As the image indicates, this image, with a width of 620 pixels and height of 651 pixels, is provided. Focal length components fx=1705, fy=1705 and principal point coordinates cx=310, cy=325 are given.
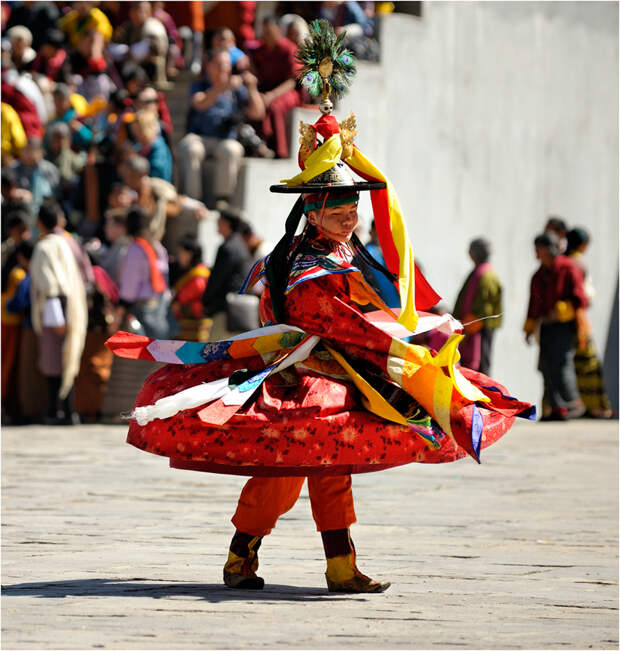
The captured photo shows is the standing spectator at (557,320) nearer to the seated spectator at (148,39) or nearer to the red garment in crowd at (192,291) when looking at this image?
the red garment in crowd at (192,291)

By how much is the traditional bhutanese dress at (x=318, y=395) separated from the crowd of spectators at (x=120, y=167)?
7.29 metres

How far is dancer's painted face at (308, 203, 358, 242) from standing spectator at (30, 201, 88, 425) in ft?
24.1

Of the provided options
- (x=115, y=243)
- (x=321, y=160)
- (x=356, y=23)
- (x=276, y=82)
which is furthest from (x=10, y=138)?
(x=321, y=160)

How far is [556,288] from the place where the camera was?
50.0 ft

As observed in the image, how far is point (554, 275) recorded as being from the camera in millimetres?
15312

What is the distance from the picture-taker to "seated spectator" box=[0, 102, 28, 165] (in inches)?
620

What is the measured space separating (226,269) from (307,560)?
701 cm

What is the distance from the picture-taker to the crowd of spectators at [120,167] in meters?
13.8

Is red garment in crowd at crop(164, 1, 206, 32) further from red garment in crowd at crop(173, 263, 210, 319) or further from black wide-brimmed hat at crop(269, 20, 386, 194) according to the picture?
black wide-brimmed hat at crop(269, 20, 386, 194)

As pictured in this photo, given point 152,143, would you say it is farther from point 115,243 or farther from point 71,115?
point 71,115

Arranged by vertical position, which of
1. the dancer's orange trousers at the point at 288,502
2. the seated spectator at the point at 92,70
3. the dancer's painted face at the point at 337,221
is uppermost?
the seated spectator at the point at 92,70

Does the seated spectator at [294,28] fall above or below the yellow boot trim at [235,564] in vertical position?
Result: above

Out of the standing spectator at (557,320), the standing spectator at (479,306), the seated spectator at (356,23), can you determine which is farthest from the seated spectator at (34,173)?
the standing spectator at (557,320)

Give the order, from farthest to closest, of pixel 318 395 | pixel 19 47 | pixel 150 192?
pixel 19 47 → pixel 150 192 → pixel 318 395
